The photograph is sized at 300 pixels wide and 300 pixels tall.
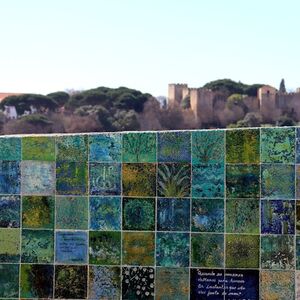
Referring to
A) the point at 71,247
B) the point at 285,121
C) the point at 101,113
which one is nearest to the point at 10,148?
the point at 71,247

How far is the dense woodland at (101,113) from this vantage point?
155 ft

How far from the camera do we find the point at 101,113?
48656 mm

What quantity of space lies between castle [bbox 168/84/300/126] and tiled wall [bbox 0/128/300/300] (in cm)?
4818

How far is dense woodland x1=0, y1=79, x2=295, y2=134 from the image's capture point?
47.1m

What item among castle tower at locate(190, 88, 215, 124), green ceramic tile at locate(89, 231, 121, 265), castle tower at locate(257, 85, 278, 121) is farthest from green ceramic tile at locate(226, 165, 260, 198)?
castle tower at locate(257, 85, 278, 121)

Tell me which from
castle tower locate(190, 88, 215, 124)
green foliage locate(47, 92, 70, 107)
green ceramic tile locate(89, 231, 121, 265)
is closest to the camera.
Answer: green ceramic tile locate(89, 231, 121, 265)

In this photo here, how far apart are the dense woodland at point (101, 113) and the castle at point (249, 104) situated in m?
0.52

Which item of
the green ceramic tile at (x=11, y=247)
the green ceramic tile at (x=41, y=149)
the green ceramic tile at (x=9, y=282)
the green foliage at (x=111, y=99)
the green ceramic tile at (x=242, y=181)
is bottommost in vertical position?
the green ceramic tile at (x=9, y=282)

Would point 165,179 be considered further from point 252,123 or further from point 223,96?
point 223,96

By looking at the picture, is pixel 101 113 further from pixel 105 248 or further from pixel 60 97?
pixel 105 248

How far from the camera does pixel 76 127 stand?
4694cm

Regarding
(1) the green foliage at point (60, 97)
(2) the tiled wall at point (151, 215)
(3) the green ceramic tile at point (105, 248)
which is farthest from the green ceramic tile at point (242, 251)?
(1) the green foliage at point (60, 97)

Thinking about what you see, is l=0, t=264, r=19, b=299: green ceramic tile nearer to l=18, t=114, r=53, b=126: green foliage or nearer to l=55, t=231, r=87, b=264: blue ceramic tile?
l=55, t=231, r=87, b=264: blue ceramic tile

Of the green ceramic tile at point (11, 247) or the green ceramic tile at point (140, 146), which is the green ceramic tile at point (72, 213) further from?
the green ceramic tile at point (140, 146)
